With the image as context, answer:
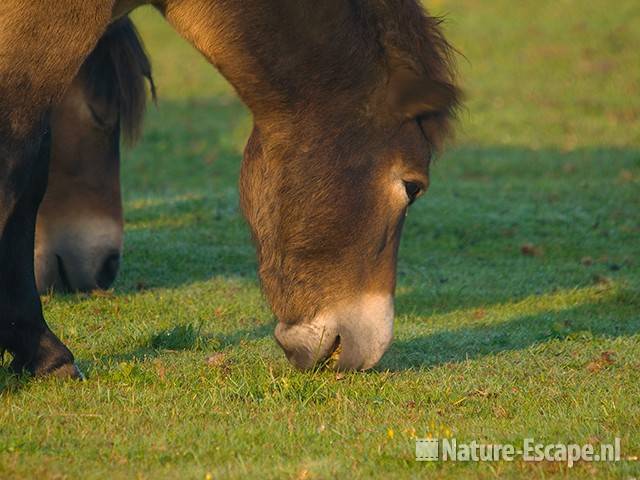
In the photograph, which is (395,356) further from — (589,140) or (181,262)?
(589,140)

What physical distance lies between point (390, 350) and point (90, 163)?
2.16 meters

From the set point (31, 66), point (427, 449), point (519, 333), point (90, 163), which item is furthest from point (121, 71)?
point (427, 449)

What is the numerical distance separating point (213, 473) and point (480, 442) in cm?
113

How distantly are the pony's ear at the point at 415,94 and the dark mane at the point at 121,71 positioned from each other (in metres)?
2.14

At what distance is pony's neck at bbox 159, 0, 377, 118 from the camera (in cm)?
491

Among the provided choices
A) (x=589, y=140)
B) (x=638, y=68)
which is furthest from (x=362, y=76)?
(x=638, y=68)

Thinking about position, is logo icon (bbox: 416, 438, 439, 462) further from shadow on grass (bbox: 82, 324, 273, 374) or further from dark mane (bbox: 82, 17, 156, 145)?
dark mane (bbox: 82, 17, 156, 145)

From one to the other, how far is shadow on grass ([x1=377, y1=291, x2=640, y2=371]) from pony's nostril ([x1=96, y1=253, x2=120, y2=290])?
6.00 ft

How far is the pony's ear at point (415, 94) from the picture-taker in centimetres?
513

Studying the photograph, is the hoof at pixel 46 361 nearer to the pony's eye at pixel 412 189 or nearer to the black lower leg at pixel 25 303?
the black lower leg at pixel 25 303

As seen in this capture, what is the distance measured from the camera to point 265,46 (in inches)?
195

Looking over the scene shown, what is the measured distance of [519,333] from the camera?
7016 mm

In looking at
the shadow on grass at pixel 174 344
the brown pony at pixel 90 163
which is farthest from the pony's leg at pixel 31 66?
the brown pony at pixel 90 163

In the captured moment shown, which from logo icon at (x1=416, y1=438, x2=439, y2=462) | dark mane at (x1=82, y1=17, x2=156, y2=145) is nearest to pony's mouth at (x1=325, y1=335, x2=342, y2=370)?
logo icon at (x1=416, y1=438, x2=439, y2=462)
